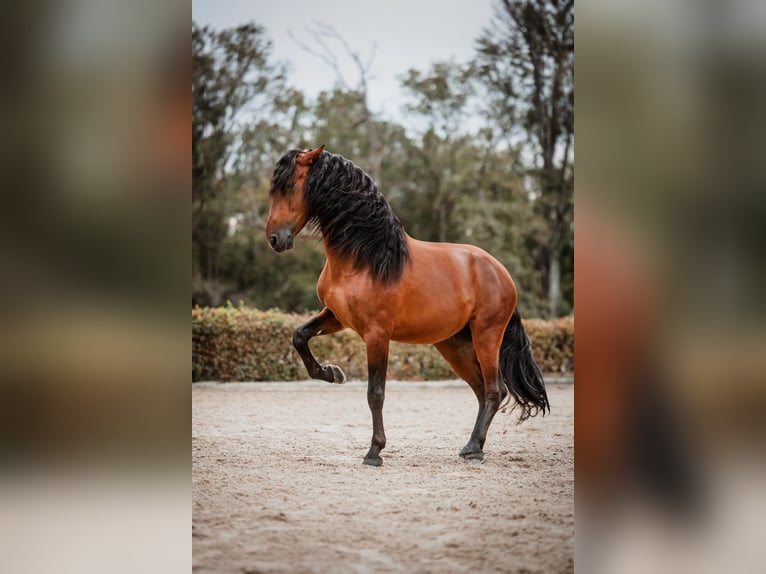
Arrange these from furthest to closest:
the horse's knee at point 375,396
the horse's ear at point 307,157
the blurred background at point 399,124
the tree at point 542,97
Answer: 1. the tree at point 542,97
2. the blurred background at point 399,124
3. the horse's knee at point 375,396
4. the horse's ear at point 307,157

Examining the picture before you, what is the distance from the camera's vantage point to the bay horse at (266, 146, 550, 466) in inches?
154

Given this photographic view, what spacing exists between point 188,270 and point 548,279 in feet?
43.6

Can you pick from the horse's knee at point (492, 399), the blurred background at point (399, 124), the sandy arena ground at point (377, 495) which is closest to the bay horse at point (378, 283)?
the horse's knee at point (492, 399)

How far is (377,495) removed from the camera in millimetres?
3338

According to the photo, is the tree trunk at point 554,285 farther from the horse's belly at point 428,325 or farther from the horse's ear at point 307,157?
the horse's ear at point 307,157

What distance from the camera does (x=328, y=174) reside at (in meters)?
3.94

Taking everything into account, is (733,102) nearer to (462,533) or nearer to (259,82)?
(462,533)

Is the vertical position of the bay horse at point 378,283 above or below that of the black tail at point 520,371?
above

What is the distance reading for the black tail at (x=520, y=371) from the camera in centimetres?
440

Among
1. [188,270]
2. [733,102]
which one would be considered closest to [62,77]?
[188,270]

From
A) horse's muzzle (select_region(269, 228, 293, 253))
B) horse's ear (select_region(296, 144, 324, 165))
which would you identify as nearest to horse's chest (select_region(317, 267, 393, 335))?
horse's muzzle (select_region(269, 228, 293, 253))

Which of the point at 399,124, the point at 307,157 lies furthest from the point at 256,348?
the point at 399,124

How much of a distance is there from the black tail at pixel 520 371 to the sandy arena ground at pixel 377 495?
416 mm

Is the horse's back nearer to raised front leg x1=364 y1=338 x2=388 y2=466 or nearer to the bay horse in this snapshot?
the bay horse
